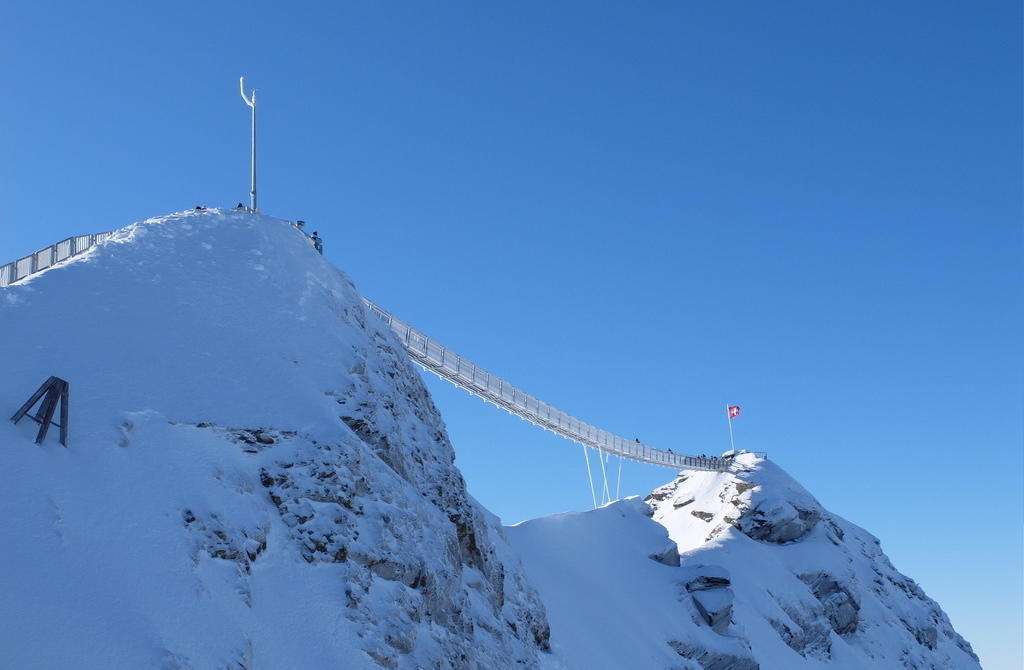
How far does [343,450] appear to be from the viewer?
2092 cm

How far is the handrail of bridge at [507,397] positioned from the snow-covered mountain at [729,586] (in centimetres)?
442

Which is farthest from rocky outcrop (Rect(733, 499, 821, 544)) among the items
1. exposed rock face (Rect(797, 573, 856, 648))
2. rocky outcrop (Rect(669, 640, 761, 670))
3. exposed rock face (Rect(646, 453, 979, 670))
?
rocky outcrop (Rect(669, 640, 761, 670))

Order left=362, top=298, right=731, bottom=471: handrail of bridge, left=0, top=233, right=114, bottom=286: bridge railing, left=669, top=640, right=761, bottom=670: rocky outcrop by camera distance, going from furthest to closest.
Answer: left=669, top=640, right=761, bottom=670: rocky outcrop → left=362, top=298, right=731, bottom=471: handrail of bridge → left=0, top=233, right=114, bottom=286: bridge railing

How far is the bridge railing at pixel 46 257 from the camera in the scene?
2273 centimetres

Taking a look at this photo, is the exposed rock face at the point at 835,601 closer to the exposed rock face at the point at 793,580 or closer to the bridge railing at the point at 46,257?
the exposed rock face at the point at 793,580

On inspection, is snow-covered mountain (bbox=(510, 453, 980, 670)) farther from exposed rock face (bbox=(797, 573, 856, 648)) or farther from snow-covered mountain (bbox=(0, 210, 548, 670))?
snow-covered mountain (bbox=(0, 210, 548, 670))

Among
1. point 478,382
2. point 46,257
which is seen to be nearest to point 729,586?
point 478,382

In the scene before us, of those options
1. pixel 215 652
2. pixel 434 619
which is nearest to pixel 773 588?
pixel 434 619

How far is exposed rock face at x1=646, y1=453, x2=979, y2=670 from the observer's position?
167 feet

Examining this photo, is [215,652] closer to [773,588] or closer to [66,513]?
[66,513]

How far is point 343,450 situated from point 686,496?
→ 50962 mm

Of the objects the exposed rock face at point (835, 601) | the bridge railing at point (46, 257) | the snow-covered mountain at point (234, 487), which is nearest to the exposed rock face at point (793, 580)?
the exposed rock face at point (835, 601)

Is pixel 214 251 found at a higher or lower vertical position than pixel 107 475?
higher

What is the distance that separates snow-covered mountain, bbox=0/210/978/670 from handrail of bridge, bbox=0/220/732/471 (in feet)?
4.88
